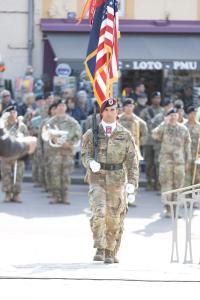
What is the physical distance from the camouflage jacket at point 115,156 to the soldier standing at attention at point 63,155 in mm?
6844

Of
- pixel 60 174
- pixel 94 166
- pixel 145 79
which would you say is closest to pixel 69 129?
pixel 60 174

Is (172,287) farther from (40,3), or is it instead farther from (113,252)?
(40,3)

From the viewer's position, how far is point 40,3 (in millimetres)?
26469

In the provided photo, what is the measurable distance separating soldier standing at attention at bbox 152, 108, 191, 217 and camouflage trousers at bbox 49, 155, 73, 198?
195 centimetres

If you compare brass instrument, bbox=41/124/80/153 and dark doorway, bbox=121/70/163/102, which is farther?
dark doorway, bbox=121/70/163/102

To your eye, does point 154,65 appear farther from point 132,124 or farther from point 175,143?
point 175,143

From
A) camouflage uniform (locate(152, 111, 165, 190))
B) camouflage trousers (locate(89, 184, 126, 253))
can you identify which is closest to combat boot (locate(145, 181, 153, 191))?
camouflage uniform (locate(152, 111, 165, 190))

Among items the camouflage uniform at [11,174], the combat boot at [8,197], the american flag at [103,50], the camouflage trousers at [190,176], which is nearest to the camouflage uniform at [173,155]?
the camouflage trousers at [190,176]

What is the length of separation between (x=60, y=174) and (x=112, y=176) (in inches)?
281

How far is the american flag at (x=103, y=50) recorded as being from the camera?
1442 centimetres

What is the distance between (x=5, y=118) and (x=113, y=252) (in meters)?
7.01

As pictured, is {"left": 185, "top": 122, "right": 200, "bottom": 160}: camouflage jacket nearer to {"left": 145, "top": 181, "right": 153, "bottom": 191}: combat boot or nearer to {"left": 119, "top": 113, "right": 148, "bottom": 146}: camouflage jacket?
{"left": 119, "top": 113, "right": 148, "bottom": 146}: camouflage jacket

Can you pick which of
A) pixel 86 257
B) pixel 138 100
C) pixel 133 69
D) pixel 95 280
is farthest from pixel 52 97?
pixel 95 280

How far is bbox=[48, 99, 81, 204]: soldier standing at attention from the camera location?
61.2 feet
